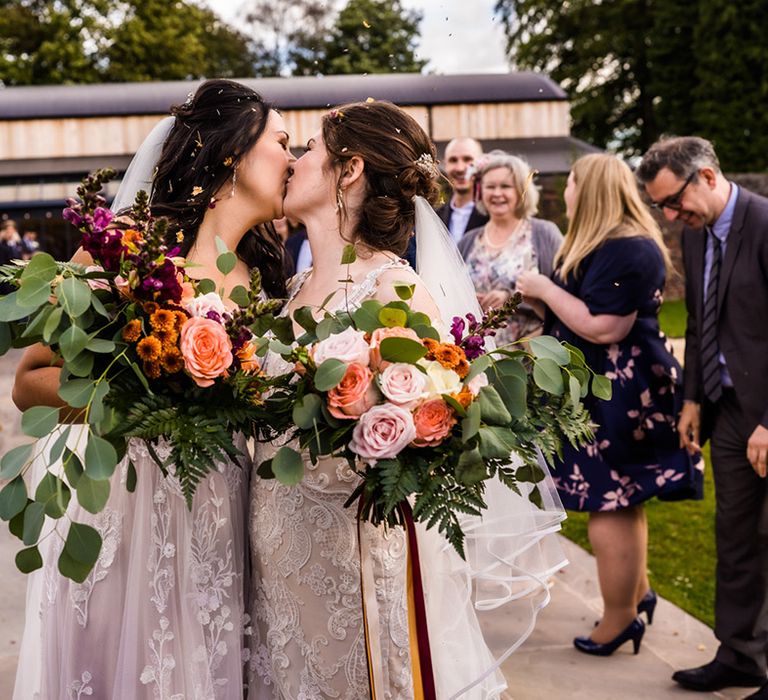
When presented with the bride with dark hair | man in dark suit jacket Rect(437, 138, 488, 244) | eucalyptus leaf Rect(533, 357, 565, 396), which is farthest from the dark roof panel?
eucalyptus leaf Rect(533, 357, 565, 396)

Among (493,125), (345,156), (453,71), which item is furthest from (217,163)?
(493,125)

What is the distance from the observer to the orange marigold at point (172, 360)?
6.12ft

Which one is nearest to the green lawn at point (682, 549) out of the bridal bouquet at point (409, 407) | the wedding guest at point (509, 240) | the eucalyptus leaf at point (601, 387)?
the wedding guest at point (509, 240)

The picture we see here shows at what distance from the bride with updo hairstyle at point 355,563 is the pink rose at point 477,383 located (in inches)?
15.0

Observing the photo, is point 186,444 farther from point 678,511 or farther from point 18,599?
point 678,511

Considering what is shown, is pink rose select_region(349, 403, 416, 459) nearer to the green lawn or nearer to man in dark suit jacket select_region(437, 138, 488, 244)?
the green lawn

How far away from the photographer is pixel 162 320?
1.87 metres

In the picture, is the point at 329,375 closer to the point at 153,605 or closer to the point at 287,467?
the point at 287,467

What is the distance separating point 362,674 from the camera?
238cm

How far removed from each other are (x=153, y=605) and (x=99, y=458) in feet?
2.65

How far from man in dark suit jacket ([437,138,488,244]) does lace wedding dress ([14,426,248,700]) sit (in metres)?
3.75

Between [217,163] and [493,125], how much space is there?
1394cm

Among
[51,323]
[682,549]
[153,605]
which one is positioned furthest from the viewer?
[682,549]

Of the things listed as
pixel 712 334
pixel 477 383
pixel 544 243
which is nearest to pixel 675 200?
pixel 712 334
